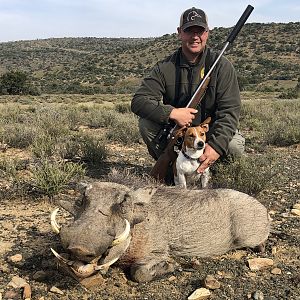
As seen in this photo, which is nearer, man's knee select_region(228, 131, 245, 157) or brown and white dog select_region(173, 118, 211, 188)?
brown and white dog select_region(173, 118, 211, 188)

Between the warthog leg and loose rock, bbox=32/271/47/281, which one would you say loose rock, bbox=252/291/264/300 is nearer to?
the warthog leg

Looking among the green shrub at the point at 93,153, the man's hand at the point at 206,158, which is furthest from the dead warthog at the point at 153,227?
the green shrub at the point at 93,153

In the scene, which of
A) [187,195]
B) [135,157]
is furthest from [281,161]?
[187,195]


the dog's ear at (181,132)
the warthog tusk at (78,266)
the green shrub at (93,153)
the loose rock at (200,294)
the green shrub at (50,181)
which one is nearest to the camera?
the warthog tusk at (78,266)

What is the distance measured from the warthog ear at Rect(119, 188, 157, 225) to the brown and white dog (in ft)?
5.72

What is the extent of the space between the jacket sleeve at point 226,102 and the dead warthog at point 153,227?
162cm

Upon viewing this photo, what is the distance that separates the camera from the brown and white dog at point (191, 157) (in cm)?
556

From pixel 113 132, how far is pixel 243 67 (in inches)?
1847

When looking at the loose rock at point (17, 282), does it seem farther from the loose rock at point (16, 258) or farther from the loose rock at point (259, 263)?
the loose rock at point (259, 263)

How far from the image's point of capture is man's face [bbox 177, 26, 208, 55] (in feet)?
19.7

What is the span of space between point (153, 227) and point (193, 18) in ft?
10.2

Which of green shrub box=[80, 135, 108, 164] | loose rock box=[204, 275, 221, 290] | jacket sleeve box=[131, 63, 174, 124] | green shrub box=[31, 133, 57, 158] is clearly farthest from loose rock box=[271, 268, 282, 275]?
green shrub box=[31, 133, 57, 158]

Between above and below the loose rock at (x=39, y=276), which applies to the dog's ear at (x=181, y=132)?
above

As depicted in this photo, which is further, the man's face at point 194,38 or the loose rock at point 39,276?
the man's face at point 194,38
